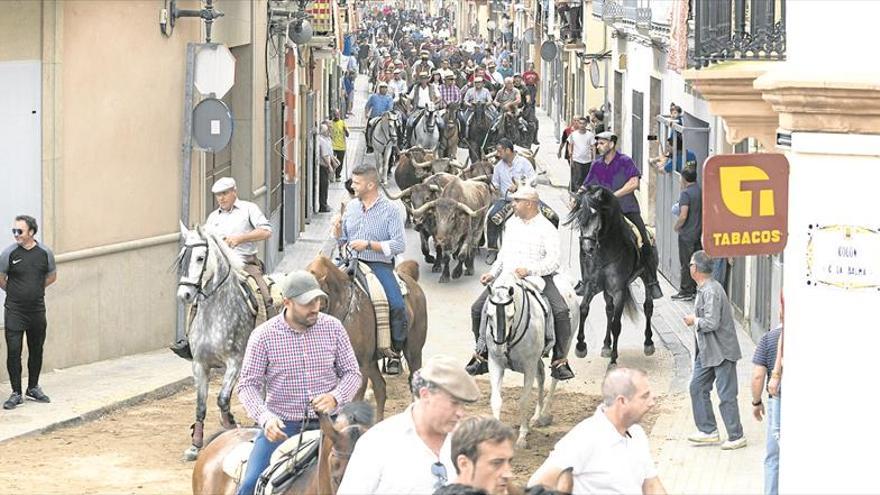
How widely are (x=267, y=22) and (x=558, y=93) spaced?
32.0m

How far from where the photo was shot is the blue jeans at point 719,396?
15.7m

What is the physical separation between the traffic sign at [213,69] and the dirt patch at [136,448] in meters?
3.67

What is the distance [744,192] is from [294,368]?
2654 millimetres

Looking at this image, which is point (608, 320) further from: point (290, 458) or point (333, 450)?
point (333, 450)

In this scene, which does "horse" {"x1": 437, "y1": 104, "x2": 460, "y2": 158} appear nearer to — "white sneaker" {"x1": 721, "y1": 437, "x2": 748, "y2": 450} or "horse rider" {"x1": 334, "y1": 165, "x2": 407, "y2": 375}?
"horse rider" {"x1": 334, "y1": 165, "x2": 407, "y2": 375}

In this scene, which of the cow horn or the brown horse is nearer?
the brown horse

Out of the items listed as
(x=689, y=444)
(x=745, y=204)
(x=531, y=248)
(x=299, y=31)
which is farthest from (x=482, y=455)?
(x=299, y=31)

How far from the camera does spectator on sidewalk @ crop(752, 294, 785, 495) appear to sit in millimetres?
13016

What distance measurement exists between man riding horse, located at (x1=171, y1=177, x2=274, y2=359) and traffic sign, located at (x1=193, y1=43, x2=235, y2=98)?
4.23m

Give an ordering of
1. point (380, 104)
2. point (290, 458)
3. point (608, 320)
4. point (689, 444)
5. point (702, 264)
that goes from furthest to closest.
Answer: point (380, 104) → point (608, 320) → point (689, 444) → point (702, 264) → point (290, 458)

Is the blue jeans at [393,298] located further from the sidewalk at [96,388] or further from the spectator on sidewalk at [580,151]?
the spectator on sidewalk at [580,151]

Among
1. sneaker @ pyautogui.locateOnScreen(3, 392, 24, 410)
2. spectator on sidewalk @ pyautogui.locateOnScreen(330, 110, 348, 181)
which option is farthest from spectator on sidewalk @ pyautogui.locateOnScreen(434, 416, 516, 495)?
A: spectator on sidewalk @ pyautogui.locateOnScreen(330, 110, 348, 181)

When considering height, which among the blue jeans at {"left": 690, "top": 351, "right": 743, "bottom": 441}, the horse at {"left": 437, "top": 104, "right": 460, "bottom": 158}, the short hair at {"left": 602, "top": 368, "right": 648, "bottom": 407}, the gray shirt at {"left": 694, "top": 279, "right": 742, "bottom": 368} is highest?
the horse at {"left": 437, "top": 104, "right": 460, "bottom": 158}

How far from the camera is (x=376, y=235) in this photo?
16375 mm
